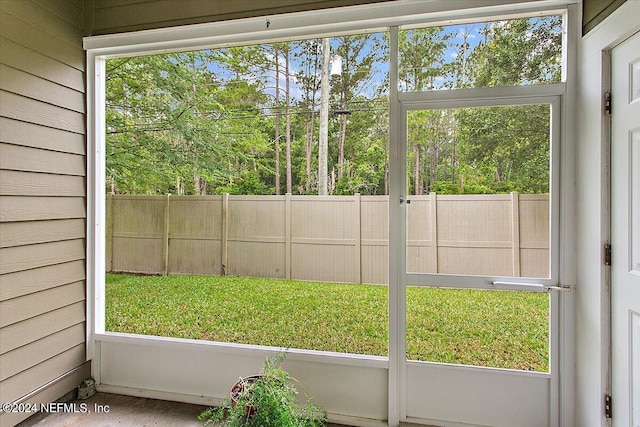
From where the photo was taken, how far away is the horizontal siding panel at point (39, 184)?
70.5 inches

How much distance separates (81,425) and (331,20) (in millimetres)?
2738

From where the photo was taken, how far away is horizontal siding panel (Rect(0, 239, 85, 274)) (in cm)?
181

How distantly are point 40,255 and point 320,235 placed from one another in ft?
5.48

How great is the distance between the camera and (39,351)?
1.97m

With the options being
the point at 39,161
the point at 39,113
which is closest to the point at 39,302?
the point at 39,161

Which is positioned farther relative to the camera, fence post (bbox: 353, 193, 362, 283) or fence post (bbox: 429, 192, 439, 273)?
fence post (bbox: 353, 193, 362, 283)

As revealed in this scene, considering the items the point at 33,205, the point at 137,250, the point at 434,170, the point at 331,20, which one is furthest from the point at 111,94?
the point at 434,170

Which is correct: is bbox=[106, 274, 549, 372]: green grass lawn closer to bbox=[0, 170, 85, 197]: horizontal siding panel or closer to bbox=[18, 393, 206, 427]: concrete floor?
bbox=[18, 393, 206, 427]: concrete floor

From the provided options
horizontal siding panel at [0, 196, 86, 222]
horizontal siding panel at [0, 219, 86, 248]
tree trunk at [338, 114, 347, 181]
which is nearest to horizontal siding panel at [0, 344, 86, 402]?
horizontal siding panel at [0, 219, 86, 248]

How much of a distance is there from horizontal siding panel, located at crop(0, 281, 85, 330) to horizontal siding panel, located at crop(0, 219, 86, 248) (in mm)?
309

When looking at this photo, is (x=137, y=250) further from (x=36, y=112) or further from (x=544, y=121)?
(x=544, y=121)

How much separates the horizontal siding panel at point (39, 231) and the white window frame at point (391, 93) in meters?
0.09

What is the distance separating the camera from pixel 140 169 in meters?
2.50

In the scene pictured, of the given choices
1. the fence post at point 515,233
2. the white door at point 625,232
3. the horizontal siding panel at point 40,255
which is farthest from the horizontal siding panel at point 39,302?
the white door at point 625,232
